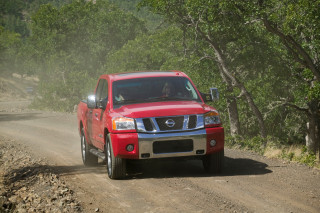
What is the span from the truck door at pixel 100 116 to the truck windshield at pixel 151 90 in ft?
1.06

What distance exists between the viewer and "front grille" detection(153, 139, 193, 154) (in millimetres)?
8531

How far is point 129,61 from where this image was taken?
4384cm

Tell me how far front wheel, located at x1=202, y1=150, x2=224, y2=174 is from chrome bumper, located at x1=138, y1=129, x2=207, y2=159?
484 millimetres

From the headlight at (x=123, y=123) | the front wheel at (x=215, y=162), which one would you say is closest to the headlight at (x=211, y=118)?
the front wheel at (x=215, y=162)

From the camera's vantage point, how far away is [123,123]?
8.62m

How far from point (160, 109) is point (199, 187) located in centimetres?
146

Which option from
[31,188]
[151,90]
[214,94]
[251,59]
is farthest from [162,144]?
[251,59]

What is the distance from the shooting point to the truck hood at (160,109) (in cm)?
862

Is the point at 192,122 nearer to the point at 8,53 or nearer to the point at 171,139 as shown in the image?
the point at 171,139

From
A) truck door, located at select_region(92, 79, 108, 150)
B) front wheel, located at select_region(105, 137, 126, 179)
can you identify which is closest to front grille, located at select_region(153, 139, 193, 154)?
front wheel, located at select_region(105, 137, 126, 179)

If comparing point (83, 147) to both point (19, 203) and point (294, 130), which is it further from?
point (294, 130)

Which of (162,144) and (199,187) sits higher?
(162,144)

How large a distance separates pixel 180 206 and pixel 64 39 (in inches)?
2355

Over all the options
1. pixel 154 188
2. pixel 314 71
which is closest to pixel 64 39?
pixel 314 71
